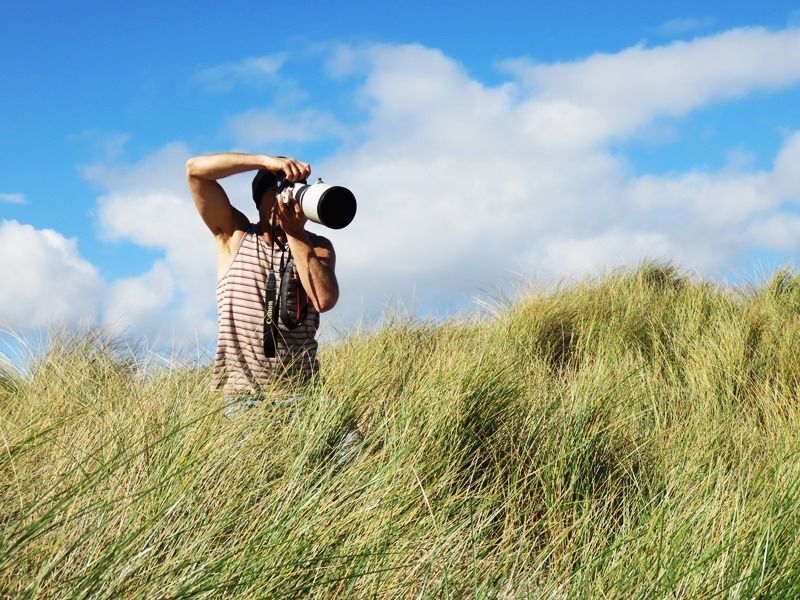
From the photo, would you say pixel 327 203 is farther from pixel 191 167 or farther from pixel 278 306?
pixel 191 167

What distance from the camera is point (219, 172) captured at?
122 inches

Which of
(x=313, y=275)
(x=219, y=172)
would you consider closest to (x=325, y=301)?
(x=313, y=275)

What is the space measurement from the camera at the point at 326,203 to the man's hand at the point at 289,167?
2.7 inches

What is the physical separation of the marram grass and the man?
184mm

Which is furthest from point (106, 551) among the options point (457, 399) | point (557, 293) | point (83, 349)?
point (557, 293)

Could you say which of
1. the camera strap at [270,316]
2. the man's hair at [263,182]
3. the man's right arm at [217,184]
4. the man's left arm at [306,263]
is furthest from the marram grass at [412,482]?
the man's hair at [263,182]

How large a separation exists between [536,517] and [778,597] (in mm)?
1072

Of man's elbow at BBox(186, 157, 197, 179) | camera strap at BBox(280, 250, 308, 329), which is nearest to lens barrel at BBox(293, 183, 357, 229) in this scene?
camera strap at BBox(280, 250, 308, 329)

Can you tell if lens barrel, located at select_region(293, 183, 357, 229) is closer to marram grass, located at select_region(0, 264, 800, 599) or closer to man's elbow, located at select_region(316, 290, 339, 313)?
man's elbow, located at select_region(316, 290, 339, 313)

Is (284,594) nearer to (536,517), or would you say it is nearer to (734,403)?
(536,517)

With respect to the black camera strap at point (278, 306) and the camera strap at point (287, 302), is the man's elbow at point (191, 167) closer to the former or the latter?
the black camera strap at point (278, 306)

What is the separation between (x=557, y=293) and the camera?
20.2 feet

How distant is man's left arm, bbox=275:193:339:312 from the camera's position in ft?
9.99

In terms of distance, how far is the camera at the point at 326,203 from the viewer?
2.92 meters
